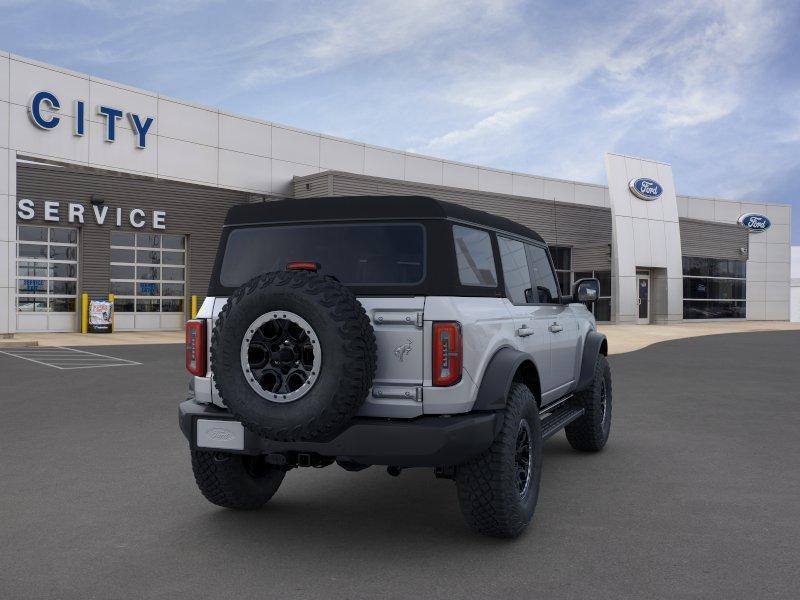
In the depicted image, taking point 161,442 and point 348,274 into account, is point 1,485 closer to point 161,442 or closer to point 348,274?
point 161,442

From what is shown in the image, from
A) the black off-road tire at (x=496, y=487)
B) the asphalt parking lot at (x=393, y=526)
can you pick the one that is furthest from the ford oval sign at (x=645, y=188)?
the black off-road tire at (x=496, y=487)

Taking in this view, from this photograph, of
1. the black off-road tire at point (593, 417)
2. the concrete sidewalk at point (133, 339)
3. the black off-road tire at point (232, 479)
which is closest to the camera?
the black off-road tire at point (232, 479)

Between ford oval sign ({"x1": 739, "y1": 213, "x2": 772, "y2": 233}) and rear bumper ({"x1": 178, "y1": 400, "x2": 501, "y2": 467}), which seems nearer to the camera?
rear bumper ({"x1": 178, "y1": 400, "x2": 501, "y2": 467})

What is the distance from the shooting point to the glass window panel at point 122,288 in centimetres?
2708

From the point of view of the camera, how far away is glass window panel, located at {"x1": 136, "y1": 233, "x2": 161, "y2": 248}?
A: 90.6ft

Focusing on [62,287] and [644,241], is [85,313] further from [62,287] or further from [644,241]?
[644,241]

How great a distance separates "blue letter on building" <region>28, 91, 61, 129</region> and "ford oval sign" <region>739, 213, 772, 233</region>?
35884 millimetres

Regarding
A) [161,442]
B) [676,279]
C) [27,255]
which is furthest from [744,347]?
[27,255]

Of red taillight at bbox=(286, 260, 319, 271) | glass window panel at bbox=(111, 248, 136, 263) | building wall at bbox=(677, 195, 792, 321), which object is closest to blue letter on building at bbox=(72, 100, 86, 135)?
glass window panel at bbox=(111, 248, 136, 263)

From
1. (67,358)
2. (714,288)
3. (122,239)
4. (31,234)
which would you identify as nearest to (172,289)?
(122,239)

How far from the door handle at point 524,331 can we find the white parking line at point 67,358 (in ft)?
36.9

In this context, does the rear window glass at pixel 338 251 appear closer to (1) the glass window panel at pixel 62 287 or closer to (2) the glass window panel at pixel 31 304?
(2) the glass window panel at pixel 31 304

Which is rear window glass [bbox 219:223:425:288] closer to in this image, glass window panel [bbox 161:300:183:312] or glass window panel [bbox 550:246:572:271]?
glass window panel [bbox 161:300:183:312]

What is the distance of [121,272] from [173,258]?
80.0 inches
